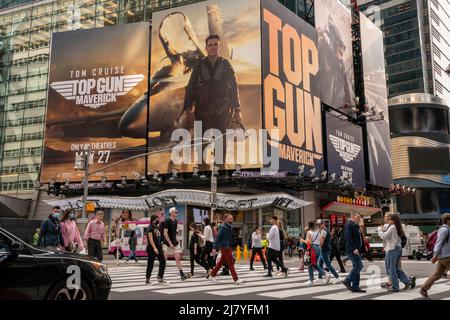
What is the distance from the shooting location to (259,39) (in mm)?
37875

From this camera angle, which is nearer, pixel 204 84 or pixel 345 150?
pixel 204 84

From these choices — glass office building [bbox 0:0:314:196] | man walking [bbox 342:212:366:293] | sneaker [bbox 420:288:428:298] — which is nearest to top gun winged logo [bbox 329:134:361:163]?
glass office building [bbox 0:0:314:196]

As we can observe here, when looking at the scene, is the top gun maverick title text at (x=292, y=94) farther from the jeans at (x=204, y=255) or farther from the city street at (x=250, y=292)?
the city street at (x=250, y=292)

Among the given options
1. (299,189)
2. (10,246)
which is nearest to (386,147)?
(299,189)

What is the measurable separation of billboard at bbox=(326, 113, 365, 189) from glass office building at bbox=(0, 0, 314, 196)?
48.0ft

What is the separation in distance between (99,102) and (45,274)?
3778cm

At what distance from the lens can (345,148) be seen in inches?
1791

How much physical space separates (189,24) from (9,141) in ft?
106

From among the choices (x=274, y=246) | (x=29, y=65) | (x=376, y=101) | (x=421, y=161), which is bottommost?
(x=274, y=246)

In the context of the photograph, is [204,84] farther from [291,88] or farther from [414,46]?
[414,46]

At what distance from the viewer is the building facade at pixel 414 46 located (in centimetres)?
8219

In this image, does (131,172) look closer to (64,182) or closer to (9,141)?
(64,182)

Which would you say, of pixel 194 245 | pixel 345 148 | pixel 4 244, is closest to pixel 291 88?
pixel 345 148

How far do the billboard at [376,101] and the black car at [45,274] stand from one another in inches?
1834
